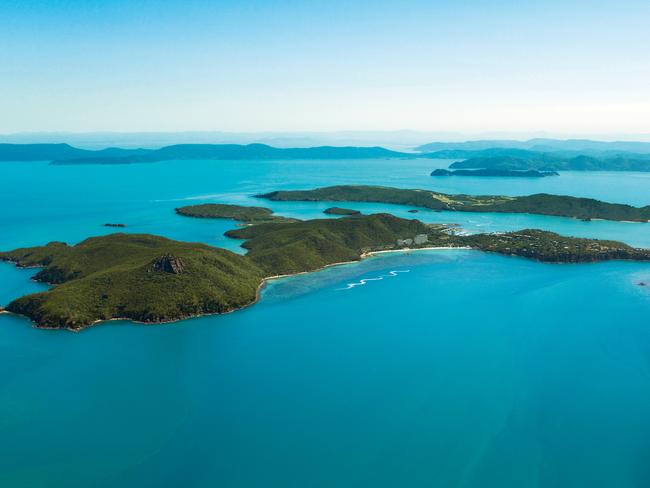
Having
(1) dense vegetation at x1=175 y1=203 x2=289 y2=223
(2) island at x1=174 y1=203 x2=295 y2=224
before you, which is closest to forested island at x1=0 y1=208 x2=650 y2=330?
(2) island at x1=174 y1=203 x2=295 y2=224

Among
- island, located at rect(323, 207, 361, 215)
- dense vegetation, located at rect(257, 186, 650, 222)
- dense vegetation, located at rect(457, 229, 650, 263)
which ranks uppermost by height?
dense vegetation, located at rect(257, 186, 650, 222)

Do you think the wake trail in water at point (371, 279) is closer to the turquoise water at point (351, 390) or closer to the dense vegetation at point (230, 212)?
the turquoise water at point (351, 390)

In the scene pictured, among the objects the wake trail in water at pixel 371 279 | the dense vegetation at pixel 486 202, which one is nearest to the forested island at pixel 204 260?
the wake trail in water at pixel 371 279

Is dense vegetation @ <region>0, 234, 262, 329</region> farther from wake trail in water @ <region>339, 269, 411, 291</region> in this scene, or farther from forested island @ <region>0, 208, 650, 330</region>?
wake trail in water @ <region>339, 269, 411, 291</region>

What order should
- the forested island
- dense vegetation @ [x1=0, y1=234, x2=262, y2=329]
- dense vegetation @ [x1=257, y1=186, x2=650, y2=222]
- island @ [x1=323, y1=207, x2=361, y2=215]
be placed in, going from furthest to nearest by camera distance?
island @ [x1=323, y1=207, x2=361, y2=215], dense vegetation @ [x1=257, y1=186, x2=650, y2=222], the forested island, dense vegetation @ [x1=0, y1=234, x2=262, y2=329]

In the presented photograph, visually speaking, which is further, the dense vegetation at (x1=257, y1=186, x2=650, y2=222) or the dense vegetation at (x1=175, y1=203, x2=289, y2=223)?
the dense vegetation at (x1=257, y1=186, x2=650, y2=222)

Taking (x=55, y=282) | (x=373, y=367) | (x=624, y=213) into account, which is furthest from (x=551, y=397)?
(x=624, y=213)
